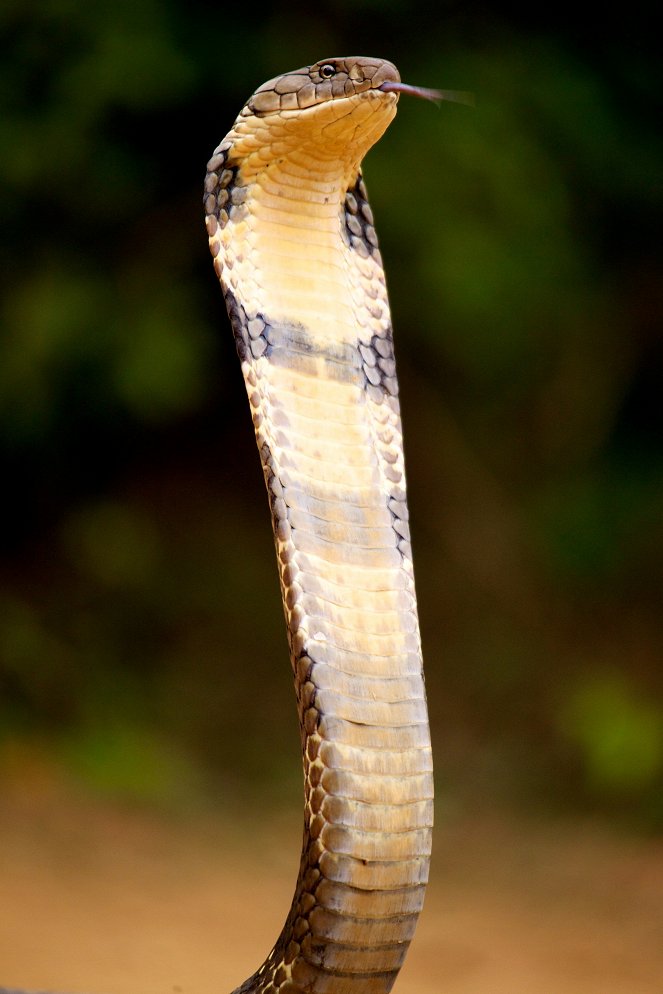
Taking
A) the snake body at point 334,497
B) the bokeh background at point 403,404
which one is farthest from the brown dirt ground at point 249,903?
the snake body at point 334,497

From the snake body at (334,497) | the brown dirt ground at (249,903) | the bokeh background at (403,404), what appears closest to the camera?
the snake body at (334,497)

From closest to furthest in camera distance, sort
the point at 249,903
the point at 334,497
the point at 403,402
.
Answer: the point at 334,497, the point at 249,903, the point at 403,402

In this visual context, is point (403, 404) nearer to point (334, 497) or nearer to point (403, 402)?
point (403, 402)

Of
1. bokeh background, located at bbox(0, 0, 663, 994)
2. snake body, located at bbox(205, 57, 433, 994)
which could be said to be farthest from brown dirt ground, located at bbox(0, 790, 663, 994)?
snake body, located at bbox(205, 57, 433, 994)

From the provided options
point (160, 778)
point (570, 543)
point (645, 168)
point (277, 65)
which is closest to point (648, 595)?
point (570, 543)

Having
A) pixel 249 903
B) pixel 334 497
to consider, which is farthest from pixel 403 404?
pixel 334 497

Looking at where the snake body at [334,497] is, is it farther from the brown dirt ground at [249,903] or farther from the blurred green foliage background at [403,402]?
the blurred green foliage background at [403,402]
